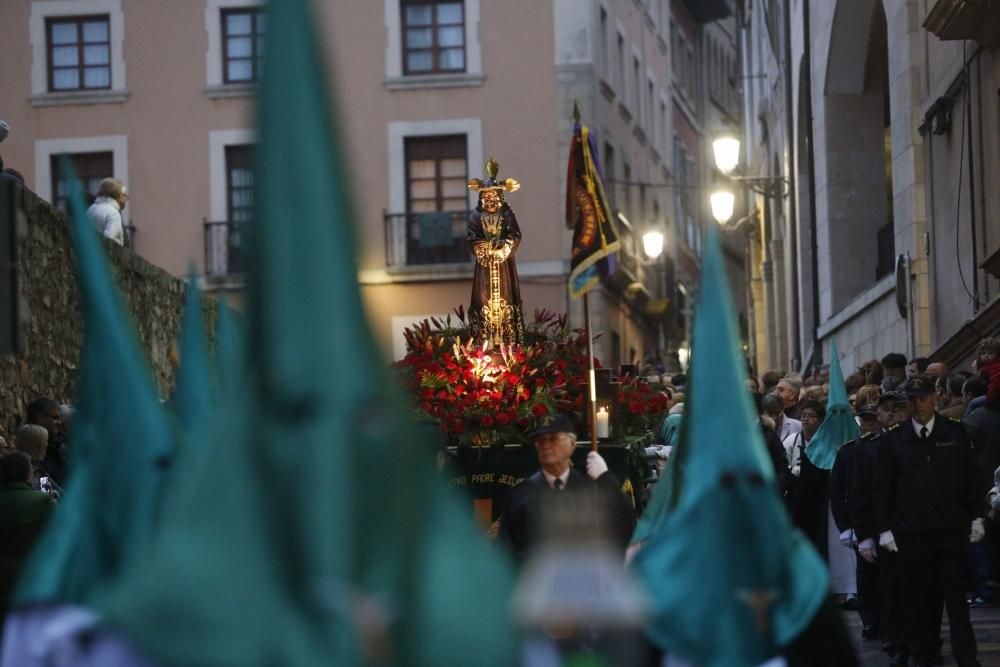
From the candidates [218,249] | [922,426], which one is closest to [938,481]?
[922,426]

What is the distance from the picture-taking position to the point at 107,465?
6.32 m

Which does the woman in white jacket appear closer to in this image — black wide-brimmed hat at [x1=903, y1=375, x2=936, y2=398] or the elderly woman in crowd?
the elderly woman in crowd

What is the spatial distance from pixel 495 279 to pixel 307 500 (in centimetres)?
1187

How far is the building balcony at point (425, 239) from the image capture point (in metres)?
39.1

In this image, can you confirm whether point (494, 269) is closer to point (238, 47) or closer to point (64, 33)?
point (238, 47)

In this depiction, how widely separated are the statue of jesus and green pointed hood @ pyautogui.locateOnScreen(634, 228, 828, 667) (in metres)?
9.03

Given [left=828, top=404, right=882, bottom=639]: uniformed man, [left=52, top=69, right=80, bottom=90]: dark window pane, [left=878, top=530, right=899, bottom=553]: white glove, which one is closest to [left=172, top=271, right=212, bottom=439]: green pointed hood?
[left=878, top=530, right=899, bottom=553]: white glove

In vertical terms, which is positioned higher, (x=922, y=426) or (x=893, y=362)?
(x=893, y=362)

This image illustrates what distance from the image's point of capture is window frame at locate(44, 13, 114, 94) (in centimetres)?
4081

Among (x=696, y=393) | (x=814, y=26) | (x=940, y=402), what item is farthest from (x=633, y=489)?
(x=814, y=26)

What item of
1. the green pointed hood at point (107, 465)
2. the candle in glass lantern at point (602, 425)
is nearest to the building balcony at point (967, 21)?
the candle in glass lantern at point (602, 425)

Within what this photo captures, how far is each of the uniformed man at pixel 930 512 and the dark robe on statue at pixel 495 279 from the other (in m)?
4.11

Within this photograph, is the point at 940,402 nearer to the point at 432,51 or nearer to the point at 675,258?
the point at 432,51

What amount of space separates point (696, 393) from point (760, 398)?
1147 cm
